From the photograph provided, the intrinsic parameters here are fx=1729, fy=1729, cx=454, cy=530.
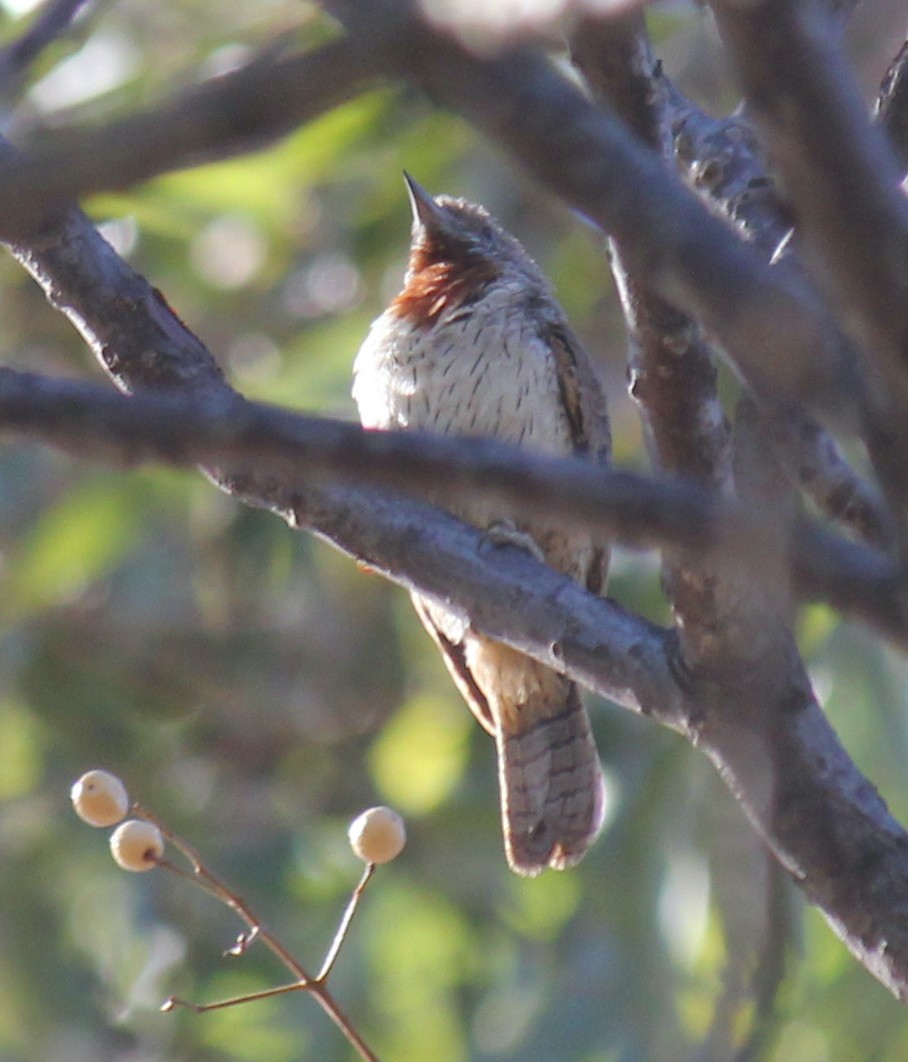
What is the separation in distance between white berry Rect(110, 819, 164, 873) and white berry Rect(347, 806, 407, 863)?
0.31 m

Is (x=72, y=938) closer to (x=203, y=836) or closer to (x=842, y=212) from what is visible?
(x=203, y=836)

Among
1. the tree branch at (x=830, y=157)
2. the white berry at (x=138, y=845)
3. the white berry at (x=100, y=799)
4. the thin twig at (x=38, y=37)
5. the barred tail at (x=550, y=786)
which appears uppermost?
the tree branch at (x=830, y=157)

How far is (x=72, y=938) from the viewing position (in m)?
7.30

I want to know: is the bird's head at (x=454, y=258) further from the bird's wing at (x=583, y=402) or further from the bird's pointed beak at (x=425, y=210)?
the bird's wing at (x=583, y=402)

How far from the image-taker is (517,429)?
4.41m

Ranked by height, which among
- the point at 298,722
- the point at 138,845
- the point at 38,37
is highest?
the point at 38,37

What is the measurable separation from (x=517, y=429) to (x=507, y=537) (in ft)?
3.91

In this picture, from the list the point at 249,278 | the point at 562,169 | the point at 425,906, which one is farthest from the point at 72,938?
the point at 562,169

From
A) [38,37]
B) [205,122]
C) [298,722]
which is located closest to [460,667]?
[38,37]

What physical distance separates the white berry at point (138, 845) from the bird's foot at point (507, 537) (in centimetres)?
68

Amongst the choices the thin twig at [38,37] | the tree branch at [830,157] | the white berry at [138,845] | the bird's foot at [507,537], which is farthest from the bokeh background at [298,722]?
the tree branch at [830,157]

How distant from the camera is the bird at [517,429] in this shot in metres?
4.20

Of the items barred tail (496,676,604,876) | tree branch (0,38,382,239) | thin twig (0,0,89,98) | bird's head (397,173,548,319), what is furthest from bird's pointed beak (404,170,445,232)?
tree branch (0,38,382,239)

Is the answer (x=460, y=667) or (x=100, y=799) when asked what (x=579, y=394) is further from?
Result: (x=100, y=799)
